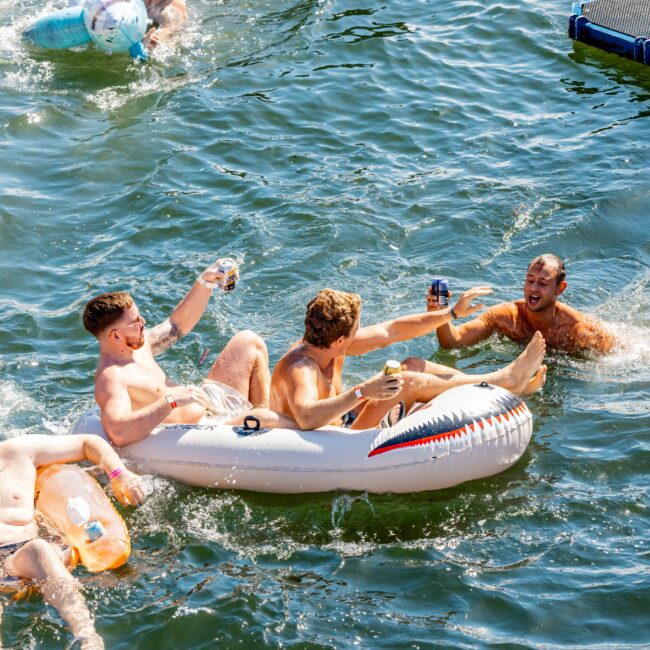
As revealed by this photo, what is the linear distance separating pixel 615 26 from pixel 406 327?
27.0 feet

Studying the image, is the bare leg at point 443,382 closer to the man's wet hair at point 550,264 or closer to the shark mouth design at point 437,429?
the shark mouth design at point 437,429

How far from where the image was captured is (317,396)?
7.15m

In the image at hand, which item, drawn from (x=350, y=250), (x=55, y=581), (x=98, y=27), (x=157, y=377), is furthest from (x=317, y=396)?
(x=98, y=27)

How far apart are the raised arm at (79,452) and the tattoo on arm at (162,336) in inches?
49.0

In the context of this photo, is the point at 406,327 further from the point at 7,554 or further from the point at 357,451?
the point at 7,554

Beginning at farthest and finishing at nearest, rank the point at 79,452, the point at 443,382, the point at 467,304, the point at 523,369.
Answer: the point at 467,304
the point at 523,369
the point at 443,382
the point at 79,452

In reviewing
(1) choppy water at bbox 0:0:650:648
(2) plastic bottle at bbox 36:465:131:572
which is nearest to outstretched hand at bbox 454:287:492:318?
(1) choppy water at bbox 0:0:650:648

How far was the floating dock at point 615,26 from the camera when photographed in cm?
1381

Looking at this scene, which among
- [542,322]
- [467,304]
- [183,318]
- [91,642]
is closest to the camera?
[91,642]

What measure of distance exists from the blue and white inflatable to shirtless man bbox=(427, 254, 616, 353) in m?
6.75

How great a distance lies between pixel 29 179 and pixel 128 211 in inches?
55.6

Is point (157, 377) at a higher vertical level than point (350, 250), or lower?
higher

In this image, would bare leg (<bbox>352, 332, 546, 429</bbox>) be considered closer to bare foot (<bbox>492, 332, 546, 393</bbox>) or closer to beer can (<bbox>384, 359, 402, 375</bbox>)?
bare foot (<bbox>492, 332, 546, 393</bbox>)

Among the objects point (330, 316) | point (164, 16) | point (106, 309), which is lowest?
point (330, 316)
